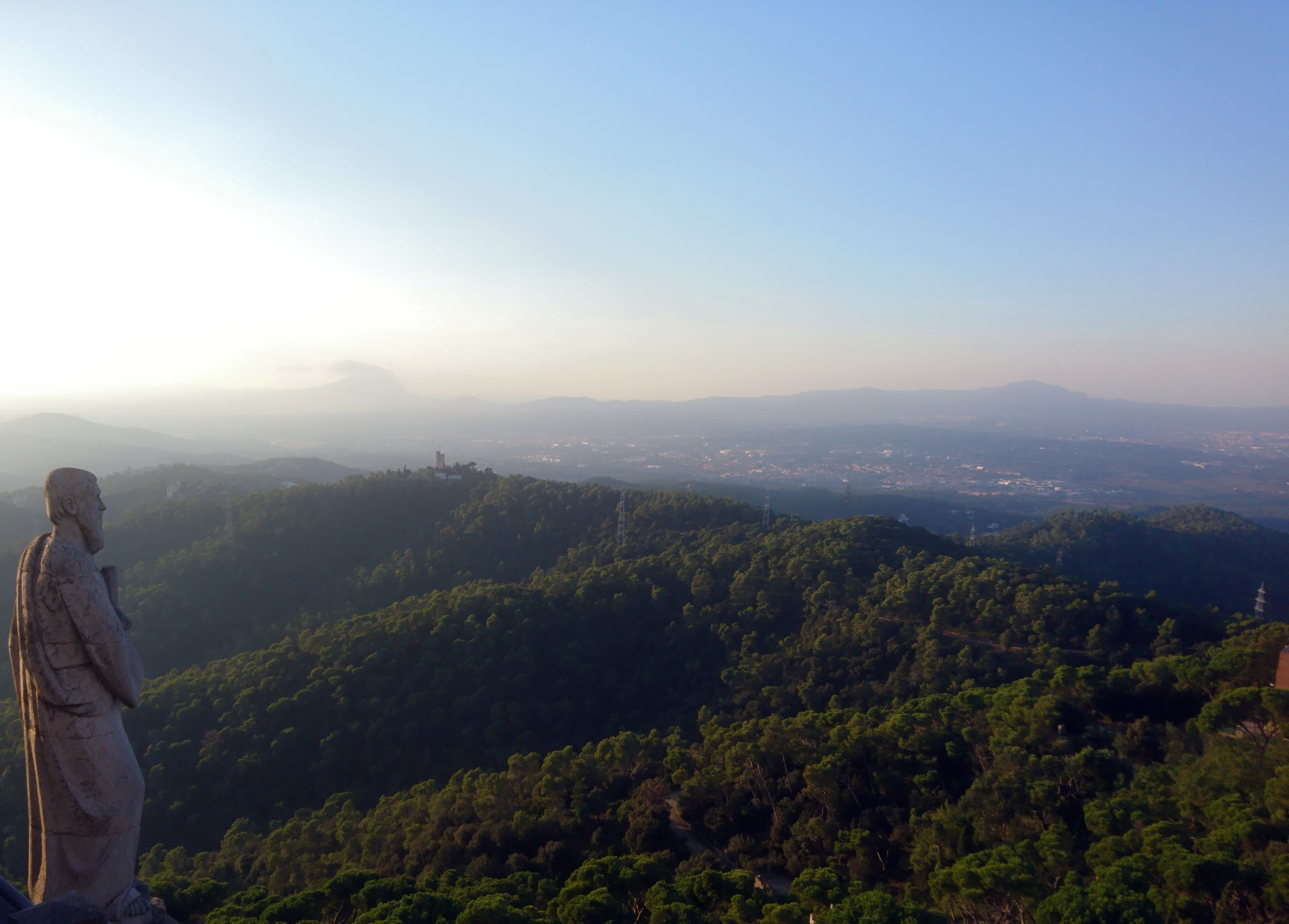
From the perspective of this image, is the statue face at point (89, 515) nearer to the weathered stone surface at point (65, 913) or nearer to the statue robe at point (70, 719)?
the statue robe at point (70, 719)

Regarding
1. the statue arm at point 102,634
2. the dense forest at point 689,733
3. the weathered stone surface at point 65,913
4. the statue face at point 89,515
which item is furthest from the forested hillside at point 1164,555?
the weathered stone surface at point 65,913

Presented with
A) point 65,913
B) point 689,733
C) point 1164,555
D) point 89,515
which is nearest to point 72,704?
point 89,515

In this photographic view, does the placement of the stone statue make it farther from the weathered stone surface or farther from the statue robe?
the weathered stone surface

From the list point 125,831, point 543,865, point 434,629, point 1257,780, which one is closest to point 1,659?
point 434,629

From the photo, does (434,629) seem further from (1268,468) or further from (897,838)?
(1268,468)

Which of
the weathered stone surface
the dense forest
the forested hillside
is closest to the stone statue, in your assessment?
the weathered stone surface

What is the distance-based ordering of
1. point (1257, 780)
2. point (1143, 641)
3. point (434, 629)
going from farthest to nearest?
point (434, 629) → point (1143, 641) → point (1257, 780)

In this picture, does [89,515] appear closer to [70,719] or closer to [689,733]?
[70,719]
